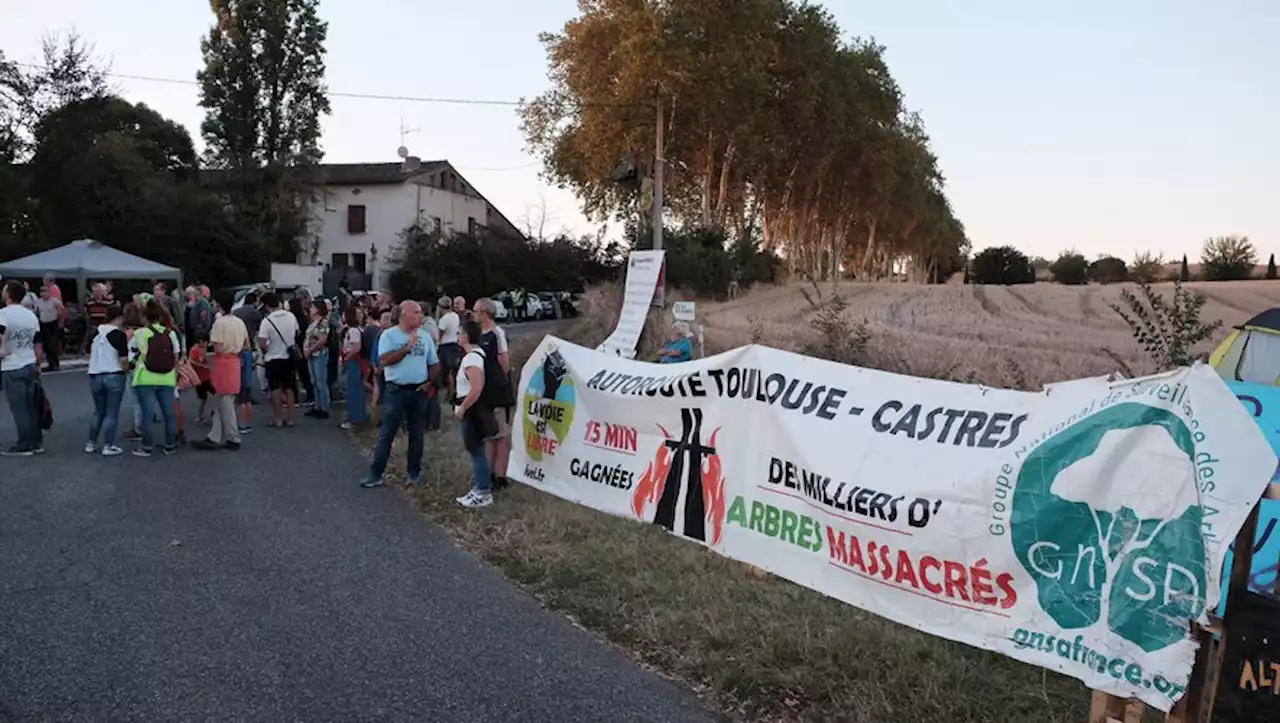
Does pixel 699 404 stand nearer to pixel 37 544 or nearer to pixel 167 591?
pixel 167 591

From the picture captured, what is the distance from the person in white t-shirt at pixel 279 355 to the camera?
13195 millimetres

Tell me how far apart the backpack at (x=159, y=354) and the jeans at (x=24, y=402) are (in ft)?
3.90

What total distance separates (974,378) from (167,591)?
9255 mm

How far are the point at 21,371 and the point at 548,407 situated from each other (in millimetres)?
5953

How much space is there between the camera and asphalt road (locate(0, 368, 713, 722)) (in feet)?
15.0

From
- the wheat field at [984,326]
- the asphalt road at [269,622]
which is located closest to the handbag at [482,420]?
the asphalt road at [269,622]

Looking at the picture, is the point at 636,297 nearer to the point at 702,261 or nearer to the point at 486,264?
the point at 702,261

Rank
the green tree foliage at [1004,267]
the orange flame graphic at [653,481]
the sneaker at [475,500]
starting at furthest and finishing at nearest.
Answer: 1. the green tree foliage at [1004,267]
2. the sneaker at [475,500]
3. the orange flame graphic at [653,481]

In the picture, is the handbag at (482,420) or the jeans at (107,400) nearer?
the handbag at (482,420)

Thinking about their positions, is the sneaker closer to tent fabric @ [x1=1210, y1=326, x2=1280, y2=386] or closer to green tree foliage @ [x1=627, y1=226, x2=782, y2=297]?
tent fabric @ [x1=1210, y1=326, x2=1280, y2=386]

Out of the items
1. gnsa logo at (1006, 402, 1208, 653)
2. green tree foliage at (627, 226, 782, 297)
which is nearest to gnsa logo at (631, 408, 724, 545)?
gnsa logo at (1006, 402, 1208, 653)

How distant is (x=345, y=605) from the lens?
19.6ft

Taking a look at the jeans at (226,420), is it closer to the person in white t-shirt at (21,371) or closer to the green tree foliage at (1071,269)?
the person in white t-shirt at (21,371)

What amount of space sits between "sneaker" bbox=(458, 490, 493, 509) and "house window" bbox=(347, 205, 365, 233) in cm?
5731
